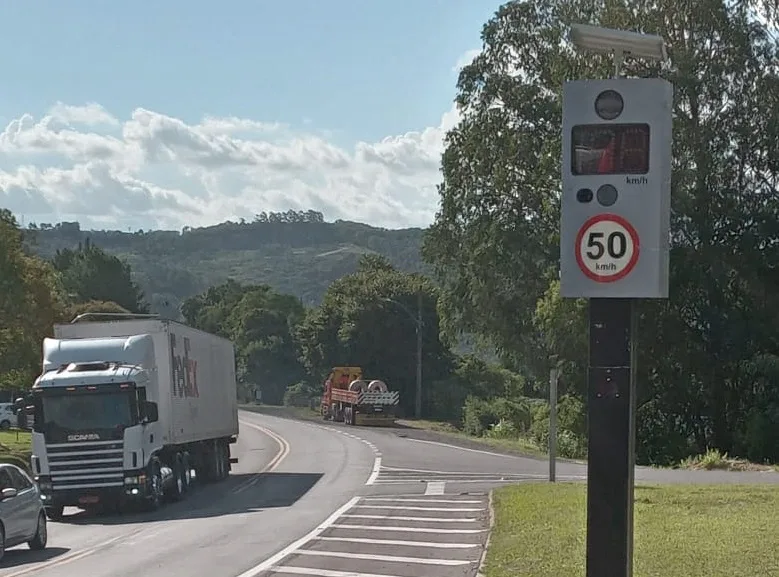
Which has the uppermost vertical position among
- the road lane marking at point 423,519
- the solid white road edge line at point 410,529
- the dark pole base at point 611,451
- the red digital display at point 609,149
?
the red digital display at point 609,149

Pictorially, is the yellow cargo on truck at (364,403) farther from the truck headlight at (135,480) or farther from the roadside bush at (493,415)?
the truck headlight at (135,480)

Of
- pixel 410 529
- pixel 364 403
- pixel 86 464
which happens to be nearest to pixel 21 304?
pixel 86 464

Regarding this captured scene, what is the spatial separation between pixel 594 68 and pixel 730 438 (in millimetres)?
14517

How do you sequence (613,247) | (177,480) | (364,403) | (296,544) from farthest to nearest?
(364,403)
(177,480)
(296,544)
(613,247)

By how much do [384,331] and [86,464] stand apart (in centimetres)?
6456

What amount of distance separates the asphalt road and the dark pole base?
5.99 m

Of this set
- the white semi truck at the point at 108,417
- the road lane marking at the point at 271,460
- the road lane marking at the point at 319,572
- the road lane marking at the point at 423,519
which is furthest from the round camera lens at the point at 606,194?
the road lane marking at the point at 271,460

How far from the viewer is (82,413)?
25844 mm

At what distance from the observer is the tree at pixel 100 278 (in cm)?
12912

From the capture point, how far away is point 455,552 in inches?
681

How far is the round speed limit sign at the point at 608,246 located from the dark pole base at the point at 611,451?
0.25m

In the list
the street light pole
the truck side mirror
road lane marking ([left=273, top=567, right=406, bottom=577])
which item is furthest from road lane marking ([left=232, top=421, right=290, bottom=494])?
road lane marking ([left=273, top=567, right=406, bottom=577])

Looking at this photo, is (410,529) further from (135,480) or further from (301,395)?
(301,395)

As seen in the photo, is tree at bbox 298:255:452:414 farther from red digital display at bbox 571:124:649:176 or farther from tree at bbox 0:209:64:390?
red digital display at bbox 571:124:649:176
